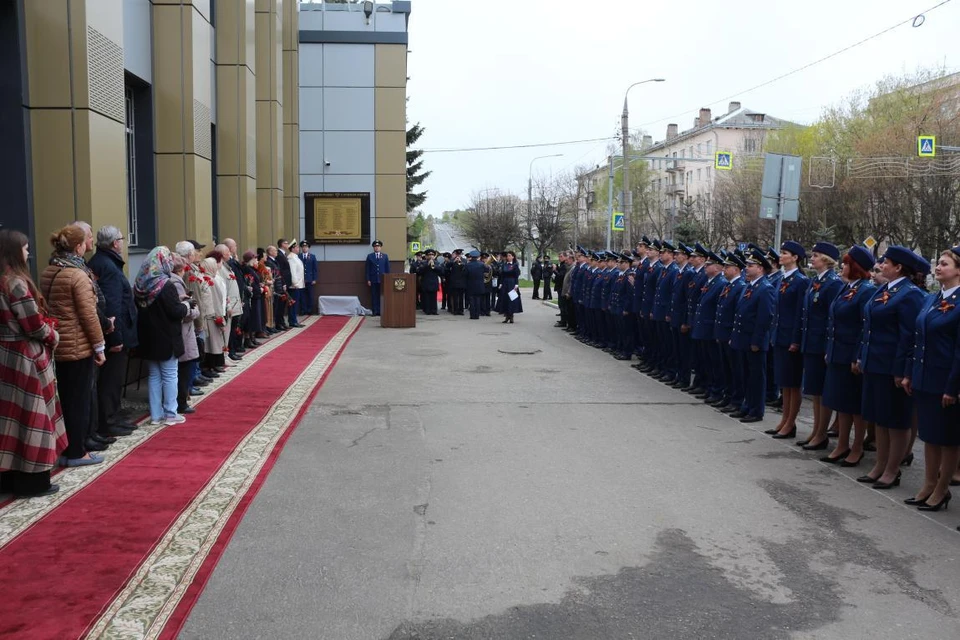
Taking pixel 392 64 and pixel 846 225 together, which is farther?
pixel 846 225

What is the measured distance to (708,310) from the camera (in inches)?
416

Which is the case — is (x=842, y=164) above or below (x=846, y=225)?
above

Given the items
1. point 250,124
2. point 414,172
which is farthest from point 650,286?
point 414,172

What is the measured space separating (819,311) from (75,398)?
660 cm

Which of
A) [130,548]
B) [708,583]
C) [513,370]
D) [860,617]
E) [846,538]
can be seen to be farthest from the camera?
[513,370]

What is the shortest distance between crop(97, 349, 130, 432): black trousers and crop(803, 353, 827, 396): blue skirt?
6.44 m

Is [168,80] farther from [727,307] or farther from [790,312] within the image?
[790,312]

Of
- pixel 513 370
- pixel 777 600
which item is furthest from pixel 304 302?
pixel 777 600

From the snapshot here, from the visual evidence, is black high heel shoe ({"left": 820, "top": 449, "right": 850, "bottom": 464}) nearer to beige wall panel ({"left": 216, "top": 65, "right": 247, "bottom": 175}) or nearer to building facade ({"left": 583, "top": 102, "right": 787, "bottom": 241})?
Result: beige wall panel ({"left": 216, "top": 65, "right": 247, "bottom": 175})

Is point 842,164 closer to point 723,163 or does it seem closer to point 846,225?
point 846,225

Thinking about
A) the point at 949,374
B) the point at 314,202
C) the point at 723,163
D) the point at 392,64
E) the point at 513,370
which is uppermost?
the point at 392,64

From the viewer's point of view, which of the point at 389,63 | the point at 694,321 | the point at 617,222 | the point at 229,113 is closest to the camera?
the point at 694,321

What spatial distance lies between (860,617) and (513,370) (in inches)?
352

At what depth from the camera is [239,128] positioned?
16.7 m
